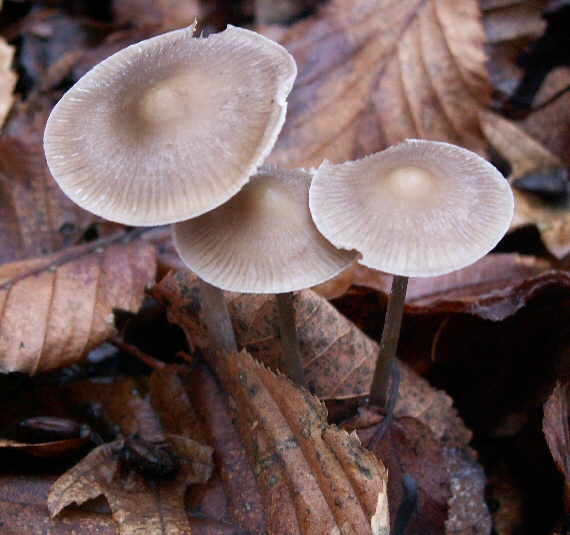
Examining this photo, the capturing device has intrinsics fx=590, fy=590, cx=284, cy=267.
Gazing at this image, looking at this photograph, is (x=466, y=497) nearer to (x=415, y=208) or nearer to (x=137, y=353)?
(x=415, y=208)

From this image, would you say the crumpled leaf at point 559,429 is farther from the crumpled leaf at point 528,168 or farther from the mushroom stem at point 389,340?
the crumpled leaf at point 528,168

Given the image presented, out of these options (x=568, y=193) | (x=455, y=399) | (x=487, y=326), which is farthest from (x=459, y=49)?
(x=455, y=399)

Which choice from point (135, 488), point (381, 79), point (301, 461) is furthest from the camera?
point (381, 79)

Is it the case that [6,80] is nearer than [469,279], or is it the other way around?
[469,279]

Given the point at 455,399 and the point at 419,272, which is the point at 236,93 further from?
the point at 455,399

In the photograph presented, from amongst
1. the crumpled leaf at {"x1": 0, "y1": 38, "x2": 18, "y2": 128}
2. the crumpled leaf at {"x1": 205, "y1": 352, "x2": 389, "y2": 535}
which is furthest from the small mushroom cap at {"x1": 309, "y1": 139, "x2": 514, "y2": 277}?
the crumpled leaf at {"x1": 0, "y1": 38, "x2": 18, "y2": 128}

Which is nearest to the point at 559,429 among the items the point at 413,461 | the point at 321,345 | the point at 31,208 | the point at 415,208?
the point at 413,461

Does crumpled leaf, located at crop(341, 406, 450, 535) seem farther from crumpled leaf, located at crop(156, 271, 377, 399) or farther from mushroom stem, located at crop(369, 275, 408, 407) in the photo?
crumpled leaf, located at crop(156, 271, 377, 399)
